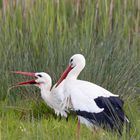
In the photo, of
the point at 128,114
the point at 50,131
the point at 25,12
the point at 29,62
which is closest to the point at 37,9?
the point at 25,12

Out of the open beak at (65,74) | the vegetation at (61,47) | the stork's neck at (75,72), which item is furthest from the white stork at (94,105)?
the vegetation at (61,47)

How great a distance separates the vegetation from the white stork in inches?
20.5

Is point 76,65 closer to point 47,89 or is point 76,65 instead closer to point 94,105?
point 47,89

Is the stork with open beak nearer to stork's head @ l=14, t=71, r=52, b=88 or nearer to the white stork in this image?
stork's head @ l=14, t=71, r=52, b=88

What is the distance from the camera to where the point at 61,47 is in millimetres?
7027

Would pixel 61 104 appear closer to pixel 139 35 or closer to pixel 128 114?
pixel 128 114

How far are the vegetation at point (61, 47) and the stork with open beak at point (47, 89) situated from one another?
0.14m

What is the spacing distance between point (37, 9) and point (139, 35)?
3.95 feet

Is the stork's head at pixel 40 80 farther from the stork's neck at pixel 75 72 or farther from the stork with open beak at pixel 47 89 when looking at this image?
the stork's neck at pixel 75 72

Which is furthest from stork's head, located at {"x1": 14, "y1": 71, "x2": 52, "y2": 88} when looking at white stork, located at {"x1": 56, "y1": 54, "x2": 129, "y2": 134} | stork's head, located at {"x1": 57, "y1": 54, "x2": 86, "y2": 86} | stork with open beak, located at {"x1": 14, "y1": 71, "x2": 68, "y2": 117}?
white stork, located at {"x1": 56, "y1": 54, "x2": 129, "y2": 134}

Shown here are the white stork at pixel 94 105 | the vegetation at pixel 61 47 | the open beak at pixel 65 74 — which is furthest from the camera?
the vegetation at pixel 61 47

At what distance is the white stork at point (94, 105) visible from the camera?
5.58 m

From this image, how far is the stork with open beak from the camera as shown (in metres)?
6.39

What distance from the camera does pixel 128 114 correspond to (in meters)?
6.29
